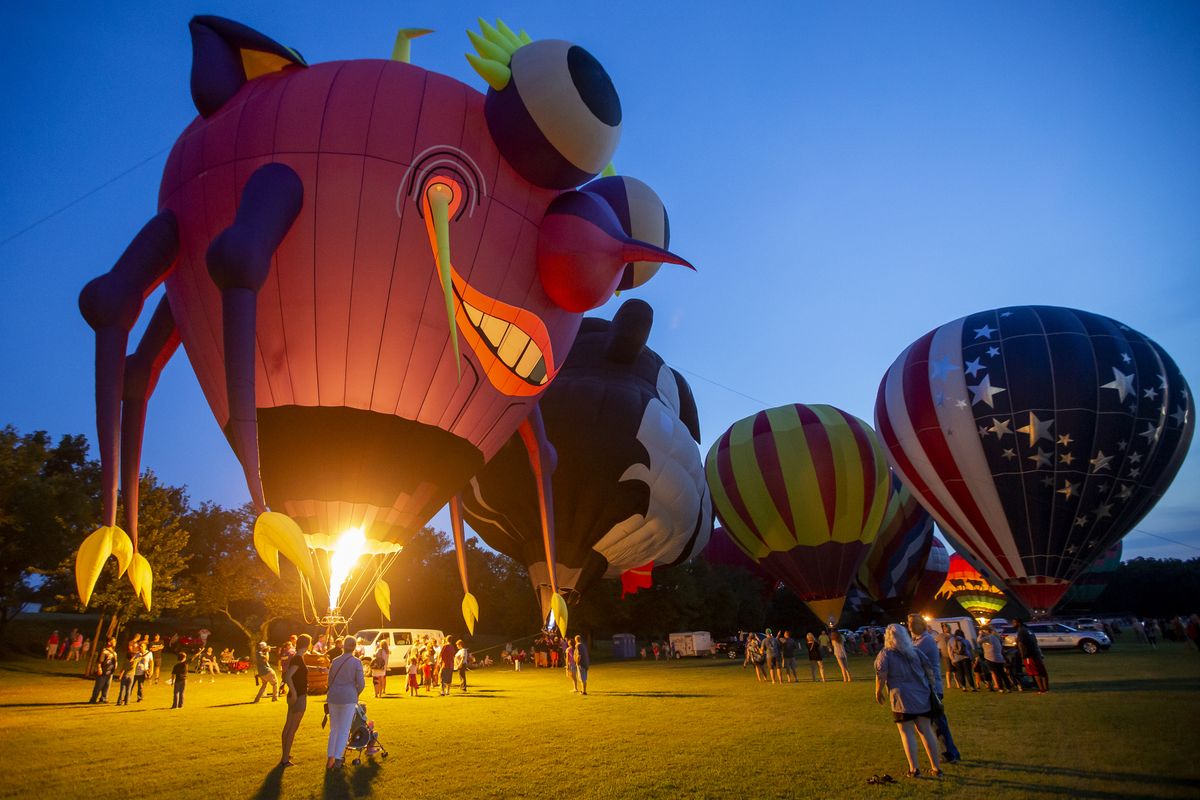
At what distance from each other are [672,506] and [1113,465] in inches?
378

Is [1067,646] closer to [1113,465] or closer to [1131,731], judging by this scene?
[1113,465]

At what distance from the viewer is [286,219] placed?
5766 mm

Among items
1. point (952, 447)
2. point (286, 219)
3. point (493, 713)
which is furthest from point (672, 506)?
point (286, 219)

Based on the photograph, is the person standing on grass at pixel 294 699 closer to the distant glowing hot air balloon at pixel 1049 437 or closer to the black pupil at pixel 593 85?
the black pupil at pixel 593 85

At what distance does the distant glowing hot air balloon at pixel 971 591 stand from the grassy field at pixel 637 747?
1035 inches

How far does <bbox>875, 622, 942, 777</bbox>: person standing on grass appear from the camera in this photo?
15.4ft

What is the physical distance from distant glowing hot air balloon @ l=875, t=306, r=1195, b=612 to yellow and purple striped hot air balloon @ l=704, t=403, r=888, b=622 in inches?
150

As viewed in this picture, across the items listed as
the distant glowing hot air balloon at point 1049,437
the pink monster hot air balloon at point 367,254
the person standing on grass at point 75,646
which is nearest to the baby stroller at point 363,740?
the pink monster hot air balloon at point 367,254

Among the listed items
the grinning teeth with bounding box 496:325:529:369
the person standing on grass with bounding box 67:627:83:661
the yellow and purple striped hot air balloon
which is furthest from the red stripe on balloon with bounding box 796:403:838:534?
the person standing on grass with bounding box 67:627:83:661

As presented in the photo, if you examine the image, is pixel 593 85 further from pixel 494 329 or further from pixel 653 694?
pixel 653 694

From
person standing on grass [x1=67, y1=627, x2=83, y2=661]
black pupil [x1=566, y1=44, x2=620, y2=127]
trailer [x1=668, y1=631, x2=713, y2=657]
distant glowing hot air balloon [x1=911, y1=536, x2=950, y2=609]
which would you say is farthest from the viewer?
distant glowing hot air balloon [x1=911, y1=536, x2=950, y2=609]

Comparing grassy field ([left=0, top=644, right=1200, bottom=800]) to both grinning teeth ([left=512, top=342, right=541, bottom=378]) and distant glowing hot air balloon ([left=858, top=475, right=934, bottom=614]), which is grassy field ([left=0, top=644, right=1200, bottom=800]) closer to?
grinning teeth ([left=512, top=342, right=541, bottom=378])

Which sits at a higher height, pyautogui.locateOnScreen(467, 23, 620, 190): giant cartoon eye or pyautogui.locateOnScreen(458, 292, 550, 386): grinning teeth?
pyautogui.locateOnScreen(467, 23, 620, 190): giant cartoon eye

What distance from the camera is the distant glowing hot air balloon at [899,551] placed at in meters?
27.8
